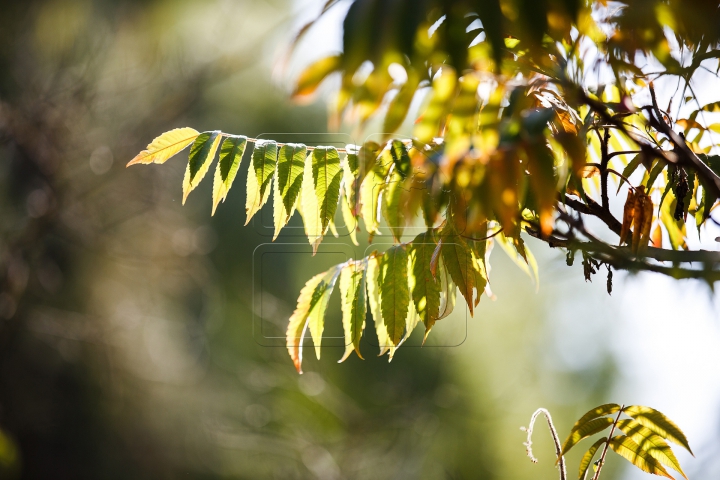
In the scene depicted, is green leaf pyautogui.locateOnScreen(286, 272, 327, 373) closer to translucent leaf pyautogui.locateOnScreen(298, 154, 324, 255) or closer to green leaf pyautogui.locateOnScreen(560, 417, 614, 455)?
translucent leaf pyautogui.locateOnScreen(298, 154, 324, 255)

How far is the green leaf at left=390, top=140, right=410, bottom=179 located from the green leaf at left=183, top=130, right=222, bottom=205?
0.46ft

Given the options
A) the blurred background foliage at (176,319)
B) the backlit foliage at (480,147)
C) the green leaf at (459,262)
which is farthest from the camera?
the blurred background foliage at (176,319)

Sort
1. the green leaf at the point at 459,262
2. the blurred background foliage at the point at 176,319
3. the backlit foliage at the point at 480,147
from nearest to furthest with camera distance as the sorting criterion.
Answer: the backlit foliage at the point at 480,147, the green leaf at the point at 459,262, the blurred background foliage at the point at 176,319

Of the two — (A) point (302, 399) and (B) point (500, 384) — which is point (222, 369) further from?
(B) point (500, 384)

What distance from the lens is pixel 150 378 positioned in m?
1.95

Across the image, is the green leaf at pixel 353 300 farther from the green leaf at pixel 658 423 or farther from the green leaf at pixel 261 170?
the green leaf at pixel 658 423

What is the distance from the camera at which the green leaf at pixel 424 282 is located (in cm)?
38

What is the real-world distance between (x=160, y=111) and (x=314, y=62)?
184 cm

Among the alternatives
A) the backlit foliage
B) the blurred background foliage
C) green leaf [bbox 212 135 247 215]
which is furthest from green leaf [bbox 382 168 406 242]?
the blurred background foliage

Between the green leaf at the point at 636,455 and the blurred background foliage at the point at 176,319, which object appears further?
the blurred background foliage at the point at 176,319

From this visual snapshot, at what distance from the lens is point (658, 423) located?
0.39m

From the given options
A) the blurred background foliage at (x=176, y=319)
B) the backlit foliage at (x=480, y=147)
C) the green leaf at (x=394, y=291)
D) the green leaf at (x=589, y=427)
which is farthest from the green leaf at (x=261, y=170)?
the blurred background foliage at (x=176, y=319)

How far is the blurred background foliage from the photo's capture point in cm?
174

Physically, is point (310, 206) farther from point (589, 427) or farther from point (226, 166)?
point (589, 427)
